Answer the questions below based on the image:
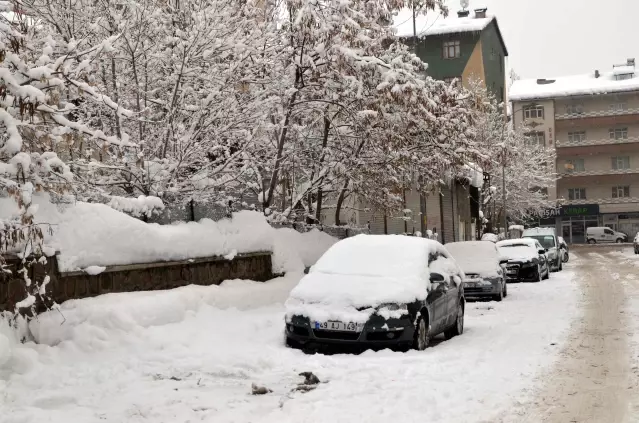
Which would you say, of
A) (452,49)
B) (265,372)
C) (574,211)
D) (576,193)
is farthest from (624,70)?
(265,372)

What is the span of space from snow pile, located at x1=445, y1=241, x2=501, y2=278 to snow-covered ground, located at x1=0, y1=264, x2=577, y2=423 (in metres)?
6.11

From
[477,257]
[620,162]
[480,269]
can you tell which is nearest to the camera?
[480,269]

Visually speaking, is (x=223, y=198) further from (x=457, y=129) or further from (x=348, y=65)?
(x=457, y=129)

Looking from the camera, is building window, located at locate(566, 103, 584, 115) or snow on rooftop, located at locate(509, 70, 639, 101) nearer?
snow on rooftop, located at locate(509, 70, 639, 101)

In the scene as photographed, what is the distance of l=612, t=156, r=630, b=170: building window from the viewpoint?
78.7 m

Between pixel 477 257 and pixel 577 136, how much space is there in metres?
67.1

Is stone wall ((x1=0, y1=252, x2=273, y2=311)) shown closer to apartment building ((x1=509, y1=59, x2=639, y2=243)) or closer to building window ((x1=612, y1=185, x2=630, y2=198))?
apartment building ((x1=509, y1=59, x2=639, y2=243))

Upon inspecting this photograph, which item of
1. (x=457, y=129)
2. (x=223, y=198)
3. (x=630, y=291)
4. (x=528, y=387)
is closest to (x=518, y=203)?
(x=630, y=291)

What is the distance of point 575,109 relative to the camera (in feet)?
264

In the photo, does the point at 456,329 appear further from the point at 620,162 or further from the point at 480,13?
the point at 620,162

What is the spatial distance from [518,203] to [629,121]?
22.8 meters

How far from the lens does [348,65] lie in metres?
15.2

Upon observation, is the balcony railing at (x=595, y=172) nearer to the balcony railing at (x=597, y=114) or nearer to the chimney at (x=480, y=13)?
the balcony railing at (x=597, y=114)

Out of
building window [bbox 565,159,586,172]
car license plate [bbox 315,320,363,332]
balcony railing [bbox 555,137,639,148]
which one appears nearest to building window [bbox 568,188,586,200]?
building window [bbox 565,159,586,172]
